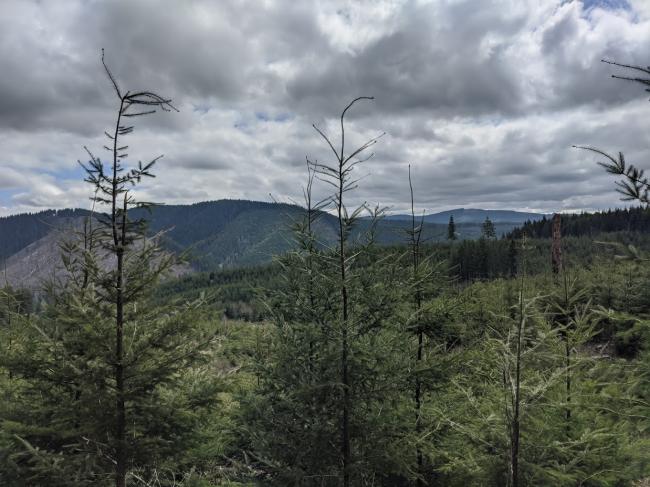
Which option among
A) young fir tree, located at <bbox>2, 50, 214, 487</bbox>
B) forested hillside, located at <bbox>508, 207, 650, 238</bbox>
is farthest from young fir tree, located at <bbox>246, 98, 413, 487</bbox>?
forested hillside, located at <bbox>508, 207, 650, 238</bbox>

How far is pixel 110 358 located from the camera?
555 cm

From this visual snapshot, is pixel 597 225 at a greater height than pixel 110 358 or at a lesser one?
greater

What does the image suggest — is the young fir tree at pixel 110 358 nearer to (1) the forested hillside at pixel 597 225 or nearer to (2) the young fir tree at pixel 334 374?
(2) the young fir tree at pixel 334 374

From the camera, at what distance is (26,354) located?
5.41 m

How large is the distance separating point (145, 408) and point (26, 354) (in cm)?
173

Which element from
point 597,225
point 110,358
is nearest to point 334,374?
point 110,358

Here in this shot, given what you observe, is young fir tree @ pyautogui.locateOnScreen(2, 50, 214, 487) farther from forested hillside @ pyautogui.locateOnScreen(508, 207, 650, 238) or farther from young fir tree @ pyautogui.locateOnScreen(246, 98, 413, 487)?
forested hillside @ pyautogui.locateOnScreen(508, 207, 650, 238)

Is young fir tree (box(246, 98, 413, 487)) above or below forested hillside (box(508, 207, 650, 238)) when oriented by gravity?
below

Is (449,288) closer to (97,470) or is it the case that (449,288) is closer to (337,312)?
(337,312)

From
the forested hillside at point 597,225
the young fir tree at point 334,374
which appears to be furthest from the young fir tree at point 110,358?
the forested hillside at point 597,225

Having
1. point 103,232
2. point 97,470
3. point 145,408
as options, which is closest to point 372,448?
point 145,408

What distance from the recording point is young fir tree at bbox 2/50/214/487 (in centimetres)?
538

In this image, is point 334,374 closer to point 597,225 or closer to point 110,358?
point 110,358

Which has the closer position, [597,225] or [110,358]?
[110,358]
